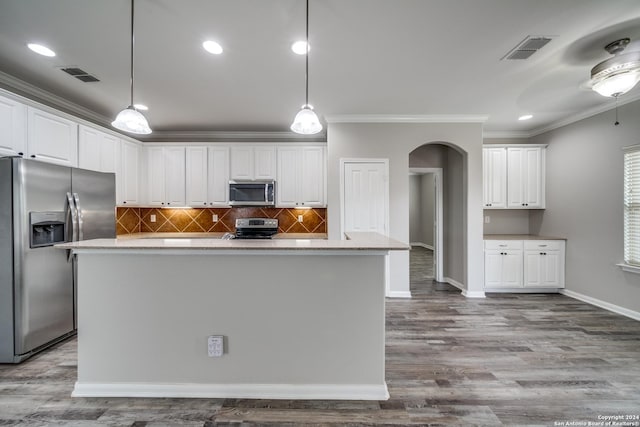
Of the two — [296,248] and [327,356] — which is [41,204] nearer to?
[296,248]

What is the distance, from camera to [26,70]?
275 centimetres

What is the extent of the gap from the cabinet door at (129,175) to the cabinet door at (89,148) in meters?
0.47

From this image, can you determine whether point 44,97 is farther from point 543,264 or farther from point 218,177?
point 543,264

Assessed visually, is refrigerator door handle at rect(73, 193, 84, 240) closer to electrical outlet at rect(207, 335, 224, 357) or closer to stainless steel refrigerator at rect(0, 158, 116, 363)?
stainless steel refrigerator at rect(0, 158, 116, 363)

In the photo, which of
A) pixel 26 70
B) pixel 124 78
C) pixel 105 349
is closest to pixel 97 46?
pixel 124 78

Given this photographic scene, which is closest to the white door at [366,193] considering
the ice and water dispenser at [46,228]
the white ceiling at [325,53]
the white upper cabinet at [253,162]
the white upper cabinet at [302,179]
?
the white upper cabinet at [302,179]

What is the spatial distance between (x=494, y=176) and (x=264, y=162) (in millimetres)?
3971

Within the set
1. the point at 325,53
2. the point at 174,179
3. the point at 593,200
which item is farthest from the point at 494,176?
the point at 174,179

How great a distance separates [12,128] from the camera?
2.48 metres

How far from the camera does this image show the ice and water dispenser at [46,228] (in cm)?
241

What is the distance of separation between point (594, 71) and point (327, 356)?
346cm

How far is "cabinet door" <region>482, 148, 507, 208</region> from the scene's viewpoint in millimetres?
4578

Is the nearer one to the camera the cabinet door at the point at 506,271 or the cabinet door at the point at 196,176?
the cabinet door at the point at 506,271

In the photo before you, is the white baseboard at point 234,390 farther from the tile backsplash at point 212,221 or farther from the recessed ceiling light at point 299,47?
the tile backsplash at point 212,221
